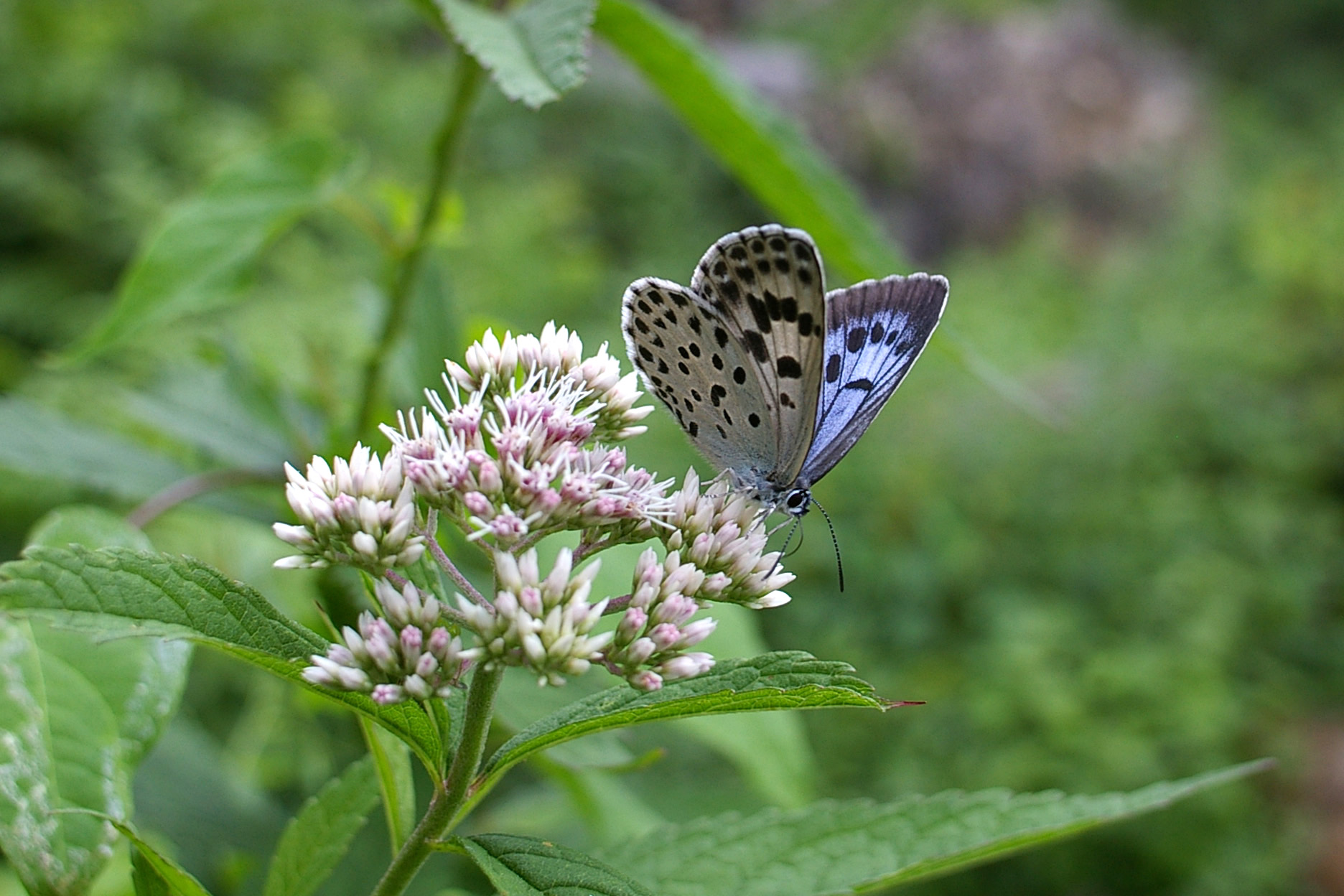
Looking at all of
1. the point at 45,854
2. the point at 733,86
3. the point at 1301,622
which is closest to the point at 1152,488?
the point at 1301,622

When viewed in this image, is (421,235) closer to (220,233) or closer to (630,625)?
(220,233)

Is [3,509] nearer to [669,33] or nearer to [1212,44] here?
[669,33]

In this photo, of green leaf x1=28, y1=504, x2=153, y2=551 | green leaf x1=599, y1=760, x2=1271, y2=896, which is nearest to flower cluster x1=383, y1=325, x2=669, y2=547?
green leaf x1=599, y1=760, x2=1271, y2=896

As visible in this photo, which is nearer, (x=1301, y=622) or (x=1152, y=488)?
(x=1301, y=622)

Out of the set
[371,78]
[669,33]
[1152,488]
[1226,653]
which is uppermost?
[371,78]

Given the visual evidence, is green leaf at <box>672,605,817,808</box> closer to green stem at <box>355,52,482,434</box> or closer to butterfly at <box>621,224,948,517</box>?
butterfly at <box>621,224,948,517</box>

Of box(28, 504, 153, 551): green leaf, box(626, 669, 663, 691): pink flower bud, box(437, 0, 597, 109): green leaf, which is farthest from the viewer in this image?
box(28, 504, 153, 551): green leaf

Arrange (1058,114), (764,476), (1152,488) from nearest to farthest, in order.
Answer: (764,476) < (1152,488) < (1058,114)
